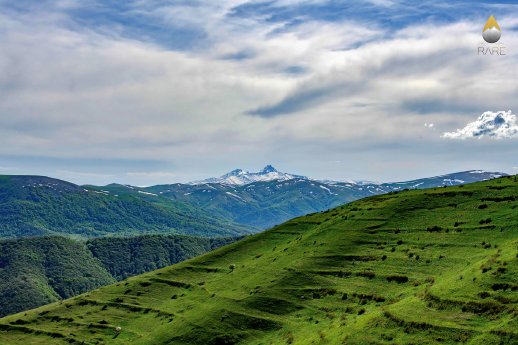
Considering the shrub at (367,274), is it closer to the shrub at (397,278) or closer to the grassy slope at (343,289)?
the grassy slope at (343,289)

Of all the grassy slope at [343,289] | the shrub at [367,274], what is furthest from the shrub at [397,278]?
the shrub at [367,274]

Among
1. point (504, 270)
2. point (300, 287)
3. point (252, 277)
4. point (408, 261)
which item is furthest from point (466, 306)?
point (252, 277)

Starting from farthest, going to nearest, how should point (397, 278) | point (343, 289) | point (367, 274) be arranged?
point (367, 274) → point (343, 289) → point (397, 278)

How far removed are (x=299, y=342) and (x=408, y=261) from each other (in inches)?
1034

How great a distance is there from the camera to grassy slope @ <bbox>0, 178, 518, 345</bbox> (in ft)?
151

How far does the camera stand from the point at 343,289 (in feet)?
225

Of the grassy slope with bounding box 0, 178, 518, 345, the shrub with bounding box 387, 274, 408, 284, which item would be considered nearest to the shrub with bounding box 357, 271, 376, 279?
the grassy slope with bounding box 0, 178, 518, 345

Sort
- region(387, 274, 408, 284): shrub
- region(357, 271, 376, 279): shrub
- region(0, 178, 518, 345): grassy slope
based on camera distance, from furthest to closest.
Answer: region(357, 271, 376, 279): shrub, region(387, 274, 408, 284): shrub, region(0, 178, 518, 345): grassy slope

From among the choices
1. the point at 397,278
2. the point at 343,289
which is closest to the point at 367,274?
the point at 343,289

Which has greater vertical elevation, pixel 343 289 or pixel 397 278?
pixel 397 278

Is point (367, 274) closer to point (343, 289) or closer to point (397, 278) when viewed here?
point (343, 289)

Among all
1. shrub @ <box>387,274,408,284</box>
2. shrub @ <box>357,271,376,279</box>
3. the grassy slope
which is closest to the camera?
the grassy slope

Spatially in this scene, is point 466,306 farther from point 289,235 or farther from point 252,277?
point 289,235

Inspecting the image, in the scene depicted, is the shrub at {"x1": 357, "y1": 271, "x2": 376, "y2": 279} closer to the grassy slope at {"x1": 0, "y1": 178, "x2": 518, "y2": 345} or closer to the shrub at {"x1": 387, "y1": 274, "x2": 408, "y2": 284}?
the grassy slope at {"x1": 0, "y1": 178, "x2": 518, "y2": 345}
